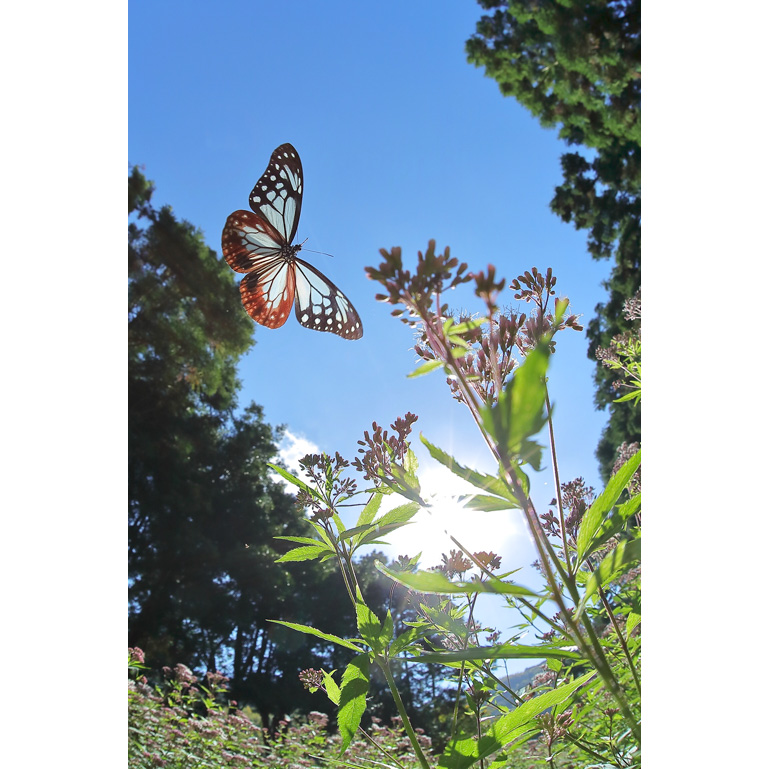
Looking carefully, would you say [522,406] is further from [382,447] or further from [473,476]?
[382,447]

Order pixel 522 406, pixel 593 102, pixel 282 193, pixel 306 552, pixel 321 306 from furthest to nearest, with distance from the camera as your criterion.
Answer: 1. pixel 593 102
2. pixel 282 193
3. pixel 321 306
4. pixel 306 552
5. pixel 522 406

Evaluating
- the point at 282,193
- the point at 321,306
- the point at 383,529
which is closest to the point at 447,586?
the point at 383,529

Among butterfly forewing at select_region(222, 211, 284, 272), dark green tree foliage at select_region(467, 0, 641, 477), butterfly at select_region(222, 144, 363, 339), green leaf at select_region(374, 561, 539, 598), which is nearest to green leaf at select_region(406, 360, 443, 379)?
green leaf at select_region(374, 561, 539, 598)

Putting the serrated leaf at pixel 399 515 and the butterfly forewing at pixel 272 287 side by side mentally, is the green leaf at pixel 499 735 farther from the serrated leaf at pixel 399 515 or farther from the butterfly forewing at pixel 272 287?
the butterfly forewing at pixel 272 287
